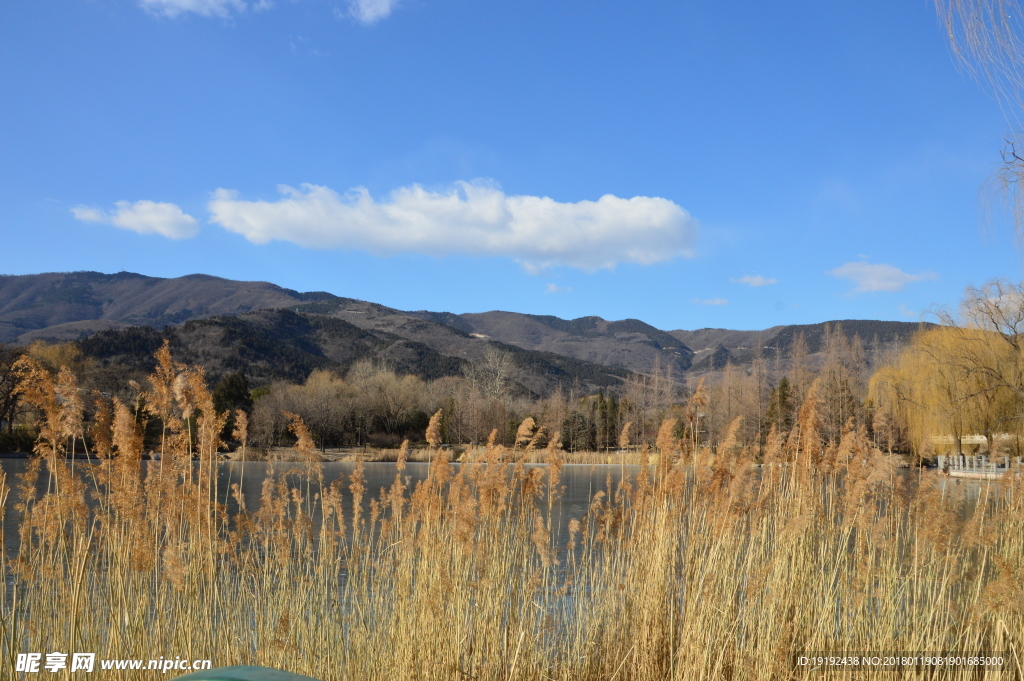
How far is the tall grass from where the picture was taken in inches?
134

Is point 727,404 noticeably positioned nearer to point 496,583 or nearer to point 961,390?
point 961,390

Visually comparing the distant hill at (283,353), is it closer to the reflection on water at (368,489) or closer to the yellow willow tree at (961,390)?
the reflection on water at (368,489)

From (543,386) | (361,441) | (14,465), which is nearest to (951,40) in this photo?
(14,465)

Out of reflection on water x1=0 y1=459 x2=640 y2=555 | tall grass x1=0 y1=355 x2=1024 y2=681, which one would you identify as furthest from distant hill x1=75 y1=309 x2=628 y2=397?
tall grass x1=0 y1=355 x2=1024 y2=681

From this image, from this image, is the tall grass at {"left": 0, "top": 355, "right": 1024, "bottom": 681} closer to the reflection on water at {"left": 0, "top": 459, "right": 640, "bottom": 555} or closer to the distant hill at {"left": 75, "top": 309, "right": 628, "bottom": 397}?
the reflection on water at {"left": 0, "top": 459, "right": 640, "bottom": 555}

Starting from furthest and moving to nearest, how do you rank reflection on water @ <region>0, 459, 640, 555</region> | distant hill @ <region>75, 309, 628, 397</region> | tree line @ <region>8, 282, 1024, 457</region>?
1. distant hill @ <region>75, 309, 628, 397</region>
2. tree line @ <region>8, 282, 1024, 457</region>
3. reflection on water @ <region>0, 459, 640, 555</region>

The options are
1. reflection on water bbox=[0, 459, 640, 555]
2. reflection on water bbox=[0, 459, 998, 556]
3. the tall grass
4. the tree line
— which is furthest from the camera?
the tree line

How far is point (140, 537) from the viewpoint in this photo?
3547 mm

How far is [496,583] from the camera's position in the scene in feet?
12.6

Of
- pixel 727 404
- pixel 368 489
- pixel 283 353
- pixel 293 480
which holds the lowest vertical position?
pixel 368 489

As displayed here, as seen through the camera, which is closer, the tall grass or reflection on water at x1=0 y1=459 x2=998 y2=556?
the tall grass

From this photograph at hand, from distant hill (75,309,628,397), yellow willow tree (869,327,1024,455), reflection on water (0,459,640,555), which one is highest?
distant hill (75,309,628,397)

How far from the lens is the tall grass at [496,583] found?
3.40 metres

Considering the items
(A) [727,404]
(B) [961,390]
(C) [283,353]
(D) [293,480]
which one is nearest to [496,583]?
(D) [293,480]
